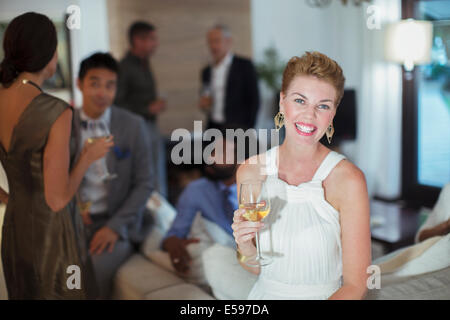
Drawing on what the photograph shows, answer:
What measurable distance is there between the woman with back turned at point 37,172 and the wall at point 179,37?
3128 millimetres

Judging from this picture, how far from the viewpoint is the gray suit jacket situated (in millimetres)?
1912

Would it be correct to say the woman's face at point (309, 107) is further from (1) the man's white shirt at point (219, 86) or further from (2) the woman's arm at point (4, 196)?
(1) the man's white shirt at point (219, 86)

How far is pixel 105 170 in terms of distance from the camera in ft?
6.17

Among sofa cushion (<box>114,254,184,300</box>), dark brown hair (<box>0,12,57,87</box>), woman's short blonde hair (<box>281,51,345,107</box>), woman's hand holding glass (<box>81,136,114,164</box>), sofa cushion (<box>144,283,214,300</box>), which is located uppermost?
dark brown hair (<box>0,12,57,87</box>)

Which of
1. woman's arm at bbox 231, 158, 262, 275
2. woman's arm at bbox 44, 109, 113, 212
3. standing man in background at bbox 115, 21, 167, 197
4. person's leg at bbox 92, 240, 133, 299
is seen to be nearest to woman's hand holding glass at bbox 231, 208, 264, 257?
woman's arm at bbox 231, 158, 262, 275

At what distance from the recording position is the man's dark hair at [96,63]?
183cm

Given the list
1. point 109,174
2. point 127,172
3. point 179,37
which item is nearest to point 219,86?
point 179,37

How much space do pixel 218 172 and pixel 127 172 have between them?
470 millimetres

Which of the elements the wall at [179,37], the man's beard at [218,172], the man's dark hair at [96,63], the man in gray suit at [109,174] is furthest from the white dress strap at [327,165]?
the wall at [179,37]

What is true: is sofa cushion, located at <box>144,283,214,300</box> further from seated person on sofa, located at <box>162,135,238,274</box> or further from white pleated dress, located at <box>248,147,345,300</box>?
white pleated dress, located at <box>248,147,345,300</box>

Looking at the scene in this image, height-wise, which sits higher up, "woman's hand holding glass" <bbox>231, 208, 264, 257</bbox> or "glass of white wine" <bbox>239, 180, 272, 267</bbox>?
"glass of white wine" <bbox>239, 180, 272, 267</bbox>

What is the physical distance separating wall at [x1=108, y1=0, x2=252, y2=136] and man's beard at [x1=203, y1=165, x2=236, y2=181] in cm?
274

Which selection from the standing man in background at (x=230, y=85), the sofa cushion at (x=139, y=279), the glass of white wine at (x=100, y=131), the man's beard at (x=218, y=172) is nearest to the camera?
the man's beard at (x=218, y=172)
